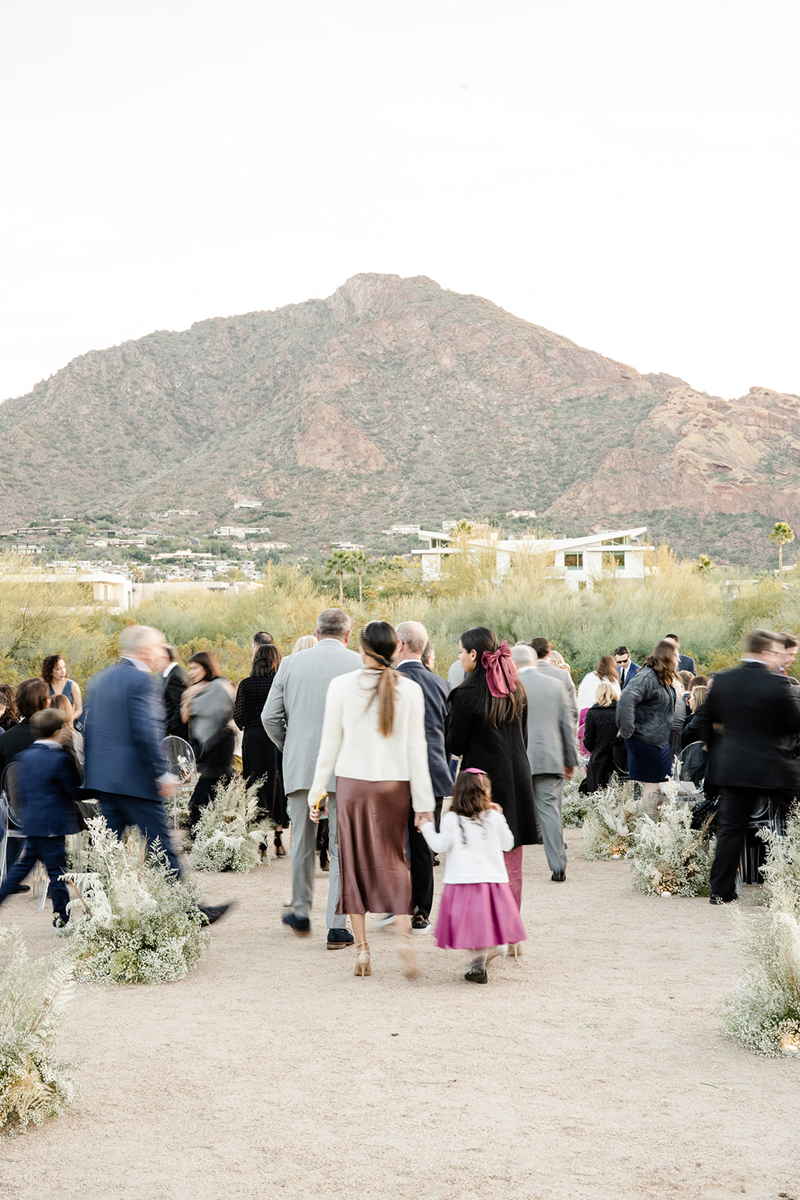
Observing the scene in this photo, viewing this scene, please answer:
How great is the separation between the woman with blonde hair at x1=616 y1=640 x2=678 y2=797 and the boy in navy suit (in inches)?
174

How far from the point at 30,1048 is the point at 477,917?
250cm

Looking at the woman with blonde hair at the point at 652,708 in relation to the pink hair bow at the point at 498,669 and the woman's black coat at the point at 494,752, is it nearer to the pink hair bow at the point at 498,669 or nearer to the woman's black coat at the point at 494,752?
the woman's black coat at the point at 494,752

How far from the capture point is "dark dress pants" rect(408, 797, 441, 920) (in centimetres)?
659

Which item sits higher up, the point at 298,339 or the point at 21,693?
the point at 298,339

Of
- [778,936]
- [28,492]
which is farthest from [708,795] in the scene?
[28,492]

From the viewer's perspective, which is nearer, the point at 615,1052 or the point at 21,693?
the point at 615,1052

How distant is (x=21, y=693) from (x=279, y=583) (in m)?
33.2

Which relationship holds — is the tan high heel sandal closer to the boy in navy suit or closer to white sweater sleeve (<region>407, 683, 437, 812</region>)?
white sweater sleeve (<region>407, 683, 437, 812</region>)

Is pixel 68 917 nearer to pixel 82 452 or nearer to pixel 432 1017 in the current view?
pixel 432 1017

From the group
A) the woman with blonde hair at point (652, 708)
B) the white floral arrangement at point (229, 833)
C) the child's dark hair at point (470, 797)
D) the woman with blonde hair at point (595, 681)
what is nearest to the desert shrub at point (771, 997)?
the child's dark hair at point (470, 797)

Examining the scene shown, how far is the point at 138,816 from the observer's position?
5.85 meters

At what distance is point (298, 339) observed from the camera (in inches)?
5344

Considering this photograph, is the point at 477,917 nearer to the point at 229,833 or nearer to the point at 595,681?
the point at 229,833

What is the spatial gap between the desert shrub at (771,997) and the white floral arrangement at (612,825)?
15.5 ft
